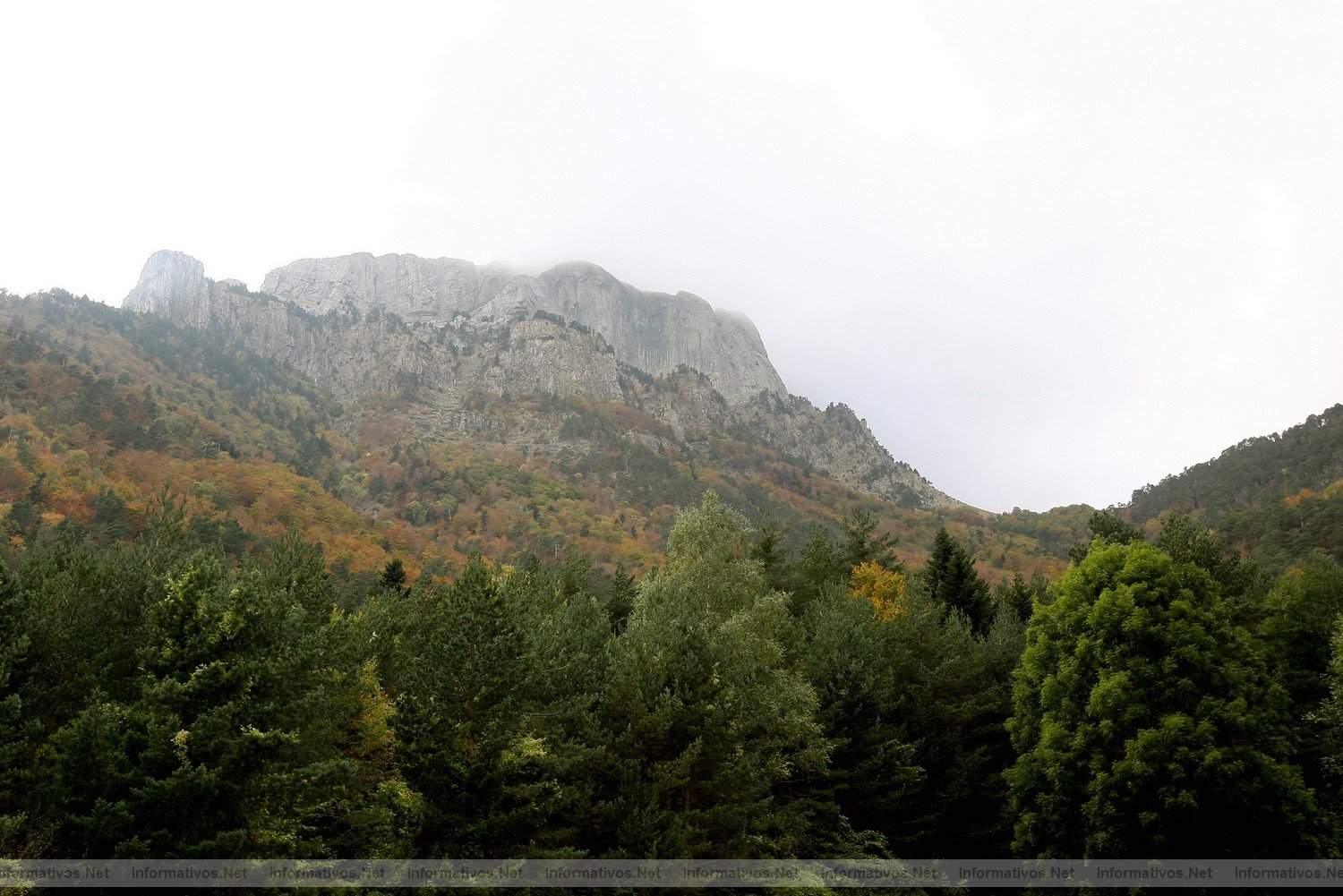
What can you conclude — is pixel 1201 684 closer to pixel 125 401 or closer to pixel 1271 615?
pixel 1271 615

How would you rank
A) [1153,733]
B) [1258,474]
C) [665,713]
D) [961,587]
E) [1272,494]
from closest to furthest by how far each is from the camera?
[665,713], [1153,733], [961,587], [1272,494], [1258,474]

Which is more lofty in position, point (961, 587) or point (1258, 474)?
point (1258, 474)

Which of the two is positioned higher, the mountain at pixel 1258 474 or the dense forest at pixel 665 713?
the mountain at pixel 1258 474

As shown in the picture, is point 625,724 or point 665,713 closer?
point 665,713

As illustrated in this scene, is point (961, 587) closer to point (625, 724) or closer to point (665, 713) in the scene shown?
point (625, 724)

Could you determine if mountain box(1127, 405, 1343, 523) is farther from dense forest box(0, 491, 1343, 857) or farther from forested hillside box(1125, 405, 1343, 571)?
dense forest box(0, 491, 1343, 857)

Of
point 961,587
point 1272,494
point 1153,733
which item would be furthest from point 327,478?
point 1272,494

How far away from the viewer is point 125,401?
110000 millimetres

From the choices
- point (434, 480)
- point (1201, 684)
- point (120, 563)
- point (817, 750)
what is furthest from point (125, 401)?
point (1201, 684)

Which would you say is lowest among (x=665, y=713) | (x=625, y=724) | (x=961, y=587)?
(x=625, y=724)

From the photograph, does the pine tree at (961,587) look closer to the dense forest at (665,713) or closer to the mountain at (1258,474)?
the dense forest at (665,713)

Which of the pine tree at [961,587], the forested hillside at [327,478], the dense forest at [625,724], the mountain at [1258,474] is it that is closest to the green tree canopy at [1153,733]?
the dense forest at [625,724]

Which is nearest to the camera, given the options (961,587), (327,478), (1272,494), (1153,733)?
(1153,733)

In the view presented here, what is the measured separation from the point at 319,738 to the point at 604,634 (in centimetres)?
1023
